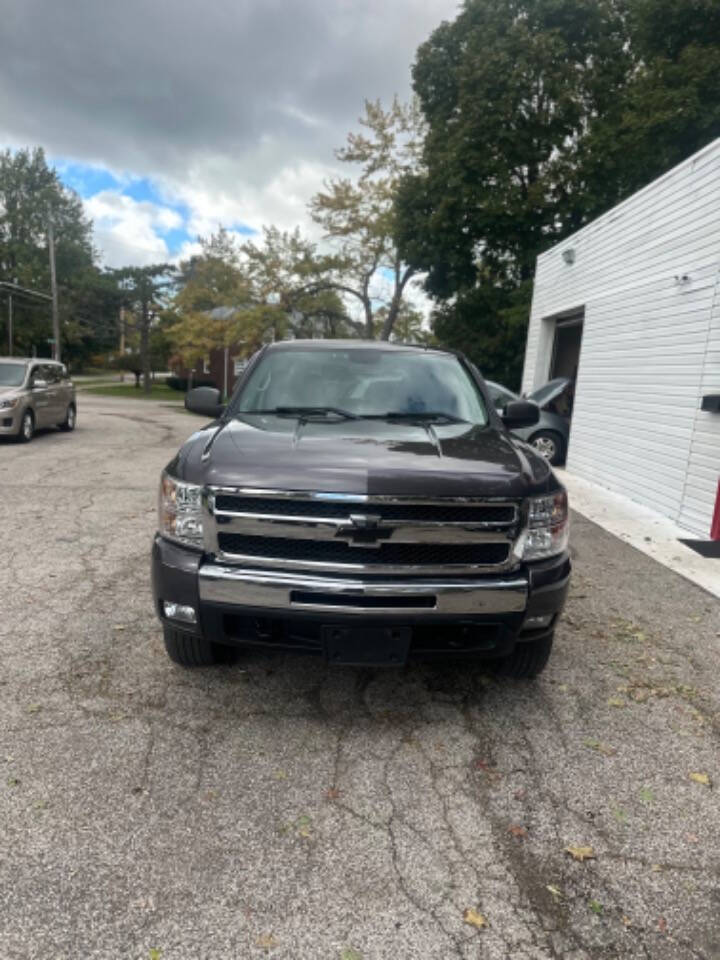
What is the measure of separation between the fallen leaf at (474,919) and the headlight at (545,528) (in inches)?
53.0

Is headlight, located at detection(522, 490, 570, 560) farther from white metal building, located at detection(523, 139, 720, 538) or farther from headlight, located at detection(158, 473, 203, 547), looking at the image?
white metal building, located at detection(523, 139, 720, 538)

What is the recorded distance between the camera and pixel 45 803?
2.28m

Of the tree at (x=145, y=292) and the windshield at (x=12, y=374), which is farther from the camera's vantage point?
the tree at (x=145, y=292)

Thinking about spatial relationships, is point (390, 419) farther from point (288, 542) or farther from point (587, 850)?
point (587, 850)

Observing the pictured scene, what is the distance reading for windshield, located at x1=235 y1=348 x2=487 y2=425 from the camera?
3.71m

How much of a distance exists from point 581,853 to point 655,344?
24.9ft

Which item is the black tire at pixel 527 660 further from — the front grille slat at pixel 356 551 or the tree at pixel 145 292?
the tree at pixel 145 292

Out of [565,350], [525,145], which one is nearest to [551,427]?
[565,350]

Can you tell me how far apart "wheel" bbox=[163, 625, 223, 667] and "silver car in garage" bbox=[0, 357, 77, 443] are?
9775mm

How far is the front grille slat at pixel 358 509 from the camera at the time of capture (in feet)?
8.45

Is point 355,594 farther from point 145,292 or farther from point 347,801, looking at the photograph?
point 145,292

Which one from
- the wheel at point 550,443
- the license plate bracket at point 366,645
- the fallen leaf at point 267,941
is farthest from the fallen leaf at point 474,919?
the wheel at point 550,443

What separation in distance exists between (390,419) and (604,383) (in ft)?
25.0

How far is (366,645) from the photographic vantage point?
2.61 m
